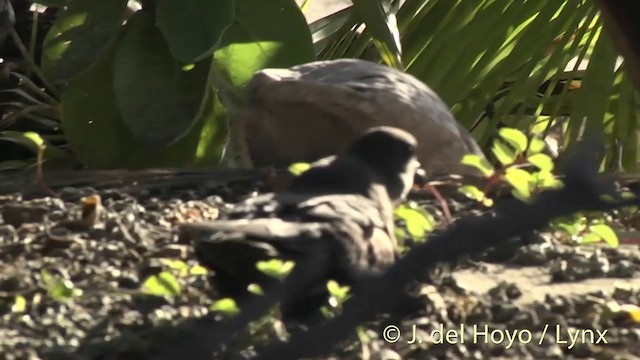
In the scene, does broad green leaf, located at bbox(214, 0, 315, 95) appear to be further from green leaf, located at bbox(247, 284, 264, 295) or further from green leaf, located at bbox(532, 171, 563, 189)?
green leaf, located at bbox(247, 284, 264, 295)

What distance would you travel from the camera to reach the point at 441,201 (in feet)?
4.96

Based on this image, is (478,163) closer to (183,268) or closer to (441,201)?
(441,201)

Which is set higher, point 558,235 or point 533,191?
point 533,191

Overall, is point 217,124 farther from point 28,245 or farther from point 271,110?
point 28,245

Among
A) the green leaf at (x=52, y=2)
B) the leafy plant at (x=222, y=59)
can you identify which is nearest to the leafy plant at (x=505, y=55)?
the leafy plant at (x=222, y=59)

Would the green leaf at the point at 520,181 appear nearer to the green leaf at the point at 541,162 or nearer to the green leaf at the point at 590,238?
the green leaf at the point at 541,162

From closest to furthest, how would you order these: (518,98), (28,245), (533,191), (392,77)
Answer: (533,191) < (28,245) < (392,77) < (518,98)

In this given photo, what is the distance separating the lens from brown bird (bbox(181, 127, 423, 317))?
1.11 metres

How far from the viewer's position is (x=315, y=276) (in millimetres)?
1043

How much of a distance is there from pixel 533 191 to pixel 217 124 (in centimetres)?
116

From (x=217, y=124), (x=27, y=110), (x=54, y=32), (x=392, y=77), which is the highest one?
(x=392, y=77)

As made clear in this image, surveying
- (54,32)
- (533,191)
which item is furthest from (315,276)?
(54,32)

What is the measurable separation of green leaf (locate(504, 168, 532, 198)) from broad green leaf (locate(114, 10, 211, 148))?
945mm

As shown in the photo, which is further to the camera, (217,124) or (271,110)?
(217,124)
